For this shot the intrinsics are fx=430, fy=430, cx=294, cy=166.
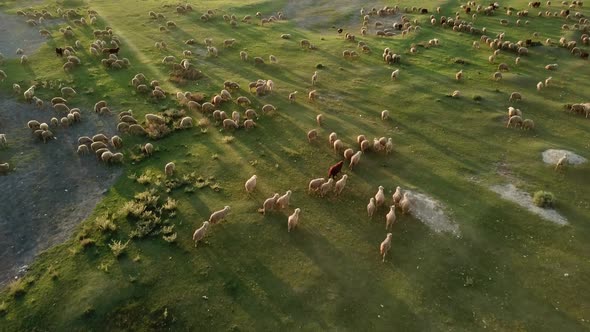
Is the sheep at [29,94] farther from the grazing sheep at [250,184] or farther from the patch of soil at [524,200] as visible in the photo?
the patch of soil at [524,200]

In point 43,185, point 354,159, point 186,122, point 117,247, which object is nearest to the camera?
point 117,247

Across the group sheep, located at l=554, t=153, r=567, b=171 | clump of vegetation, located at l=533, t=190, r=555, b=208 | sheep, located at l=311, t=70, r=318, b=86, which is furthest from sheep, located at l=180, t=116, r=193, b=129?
sheep, located at l=554, t=153, r=567, b=171

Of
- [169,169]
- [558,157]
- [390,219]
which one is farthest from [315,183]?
[558,157]

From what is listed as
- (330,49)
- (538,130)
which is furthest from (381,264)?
(330,49)

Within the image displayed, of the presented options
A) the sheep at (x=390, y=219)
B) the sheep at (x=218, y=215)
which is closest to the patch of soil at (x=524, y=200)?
the sheep at (x=390, y=219)

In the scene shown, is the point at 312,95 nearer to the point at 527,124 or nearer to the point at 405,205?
the point at 405,205

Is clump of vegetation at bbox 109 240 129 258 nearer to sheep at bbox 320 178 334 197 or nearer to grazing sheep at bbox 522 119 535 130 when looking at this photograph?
sheep at bbox 320 178 334 197
